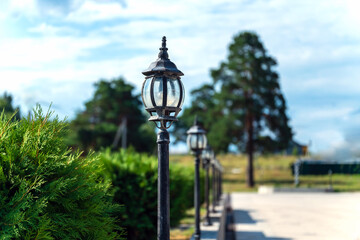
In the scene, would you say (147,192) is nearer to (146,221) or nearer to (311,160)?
(146,221)

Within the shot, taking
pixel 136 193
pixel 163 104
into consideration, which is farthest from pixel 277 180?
pixel 163 104

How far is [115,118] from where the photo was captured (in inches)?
Result: 2234

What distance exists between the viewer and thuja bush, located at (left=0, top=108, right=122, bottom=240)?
3.56 meters

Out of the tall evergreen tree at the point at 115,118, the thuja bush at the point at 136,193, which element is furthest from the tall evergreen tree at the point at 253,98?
the thuja bush at the point at 136,193

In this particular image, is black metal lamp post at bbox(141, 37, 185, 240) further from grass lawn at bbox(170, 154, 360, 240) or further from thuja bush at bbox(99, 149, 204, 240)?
grass lawn at bbox(170, 154, 360, 240)

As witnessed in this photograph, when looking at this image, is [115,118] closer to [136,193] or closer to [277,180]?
[277,180]

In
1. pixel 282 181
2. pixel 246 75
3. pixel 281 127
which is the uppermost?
pixel 246 75

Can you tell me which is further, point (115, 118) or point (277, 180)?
point (115, 118)

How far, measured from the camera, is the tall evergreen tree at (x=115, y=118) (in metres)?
53.6

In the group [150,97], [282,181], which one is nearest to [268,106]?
[282,181]

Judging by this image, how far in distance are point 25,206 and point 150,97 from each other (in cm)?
159

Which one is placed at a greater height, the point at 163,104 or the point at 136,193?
the point at 163,104

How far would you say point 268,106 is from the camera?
49.0 m

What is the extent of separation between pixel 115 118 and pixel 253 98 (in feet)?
59.1
